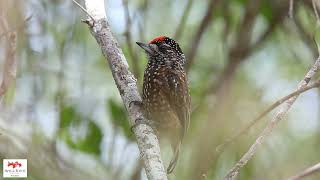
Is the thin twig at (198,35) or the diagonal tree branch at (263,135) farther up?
the thin twig at (198,35)

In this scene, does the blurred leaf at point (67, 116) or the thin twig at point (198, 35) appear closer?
the blurred leaf at point (67, 116)

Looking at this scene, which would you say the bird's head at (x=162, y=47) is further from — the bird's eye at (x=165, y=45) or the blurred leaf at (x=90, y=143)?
the blurred leaf at (x=90, y=143)

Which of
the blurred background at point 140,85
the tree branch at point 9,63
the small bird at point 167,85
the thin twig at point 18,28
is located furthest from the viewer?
the small bird at point 167,85

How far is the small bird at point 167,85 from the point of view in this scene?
3326 mm

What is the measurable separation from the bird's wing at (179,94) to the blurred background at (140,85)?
11 centimetres

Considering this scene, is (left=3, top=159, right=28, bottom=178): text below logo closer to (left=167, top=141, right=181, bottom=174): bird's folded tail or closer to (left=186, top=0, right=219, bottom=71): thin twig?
(left=167, top=141, right=181, bottom=174): bird's folded tail

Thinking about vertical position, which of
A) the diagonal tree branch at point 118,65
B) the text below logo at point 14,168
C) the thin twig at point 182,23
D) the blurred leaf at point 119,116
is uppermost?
the thin twig at point 182,23

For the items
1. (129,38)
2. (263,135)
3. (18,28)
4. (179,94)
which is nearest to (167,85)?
(179,94)

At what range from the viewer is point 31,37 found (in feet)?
11.6

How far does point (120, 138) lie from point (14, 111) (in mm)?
535

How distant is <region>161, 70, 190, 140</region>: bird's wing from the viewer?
3.28 metres

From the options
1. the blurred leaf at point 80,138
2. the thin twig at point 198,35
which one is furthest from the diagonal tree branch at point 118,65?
the thin twig at point 198,35

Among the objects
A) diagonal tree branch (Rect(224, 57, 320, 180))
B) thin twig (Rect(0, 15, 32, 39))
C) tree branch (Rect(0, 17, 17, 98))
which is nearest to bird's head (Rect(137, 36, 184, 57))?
thin twig (Rect(0, 15, 32, 39))

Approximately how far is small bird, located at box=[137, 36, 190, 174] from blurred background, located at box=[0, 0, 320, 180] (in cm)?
9
